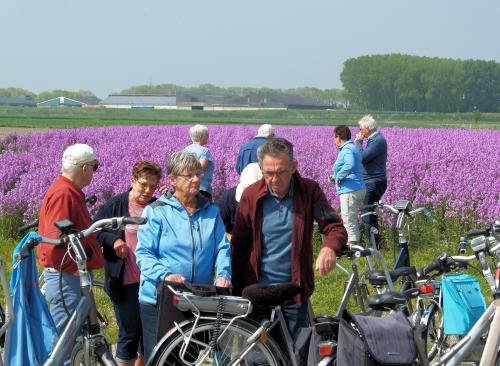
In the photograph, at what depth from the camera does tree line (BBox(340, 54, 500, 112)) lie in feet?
310

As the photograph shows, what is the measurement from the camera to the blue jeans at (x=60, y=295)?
5320 millimetres

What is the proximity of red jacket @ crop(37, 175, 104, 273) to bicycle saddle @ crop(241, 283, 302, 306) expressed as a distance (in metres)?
1.23

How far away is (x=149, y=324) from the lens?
5109 millimetres

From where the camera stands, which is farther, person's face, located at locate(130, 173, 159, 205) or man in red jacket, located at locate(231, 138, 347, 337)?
person's face, located at locate(130, 173, 159, 205)

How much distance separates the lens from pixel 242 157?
10.3 metres

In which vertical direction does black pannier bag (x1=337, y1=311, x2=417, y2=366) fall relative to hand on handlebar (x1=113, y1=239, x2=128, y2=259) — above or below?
below

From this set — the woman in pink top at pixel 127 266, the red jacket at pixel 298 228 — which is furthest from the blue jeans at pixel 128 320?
the red jacket at pixel 298 228

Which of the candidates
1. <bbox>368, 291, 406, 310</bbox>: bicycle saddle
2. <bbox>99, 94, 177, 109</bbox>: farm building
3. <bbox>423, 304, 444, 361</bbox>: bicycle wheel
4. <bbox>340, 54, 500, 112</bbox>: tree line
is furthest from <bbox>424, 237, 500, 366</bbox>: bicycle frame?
<bbox>99, 94, 177, 109</bbox>: farm building

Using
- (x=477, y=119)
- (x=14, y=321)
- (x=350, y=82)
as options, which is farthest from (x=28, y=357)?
(x=350, y=82)

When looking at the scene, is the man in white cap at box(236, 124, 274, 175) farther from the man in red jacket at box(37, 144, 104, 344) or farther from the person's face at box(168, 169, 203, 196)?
the person's face at box(168, 169, 203, 196)

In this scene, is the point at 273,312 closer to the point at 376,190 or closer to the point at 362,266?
the point at 362,266

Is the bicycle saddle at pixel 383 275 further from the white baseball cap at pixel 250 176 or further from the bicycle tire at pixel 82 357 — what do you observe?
the bicycle tire at pixel 82 357

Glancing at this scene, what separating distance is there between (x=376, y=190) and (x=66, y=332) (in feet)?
25.6

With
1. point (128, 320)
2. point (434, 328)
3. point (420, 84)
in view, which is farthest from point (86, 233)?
point (420, 84)
